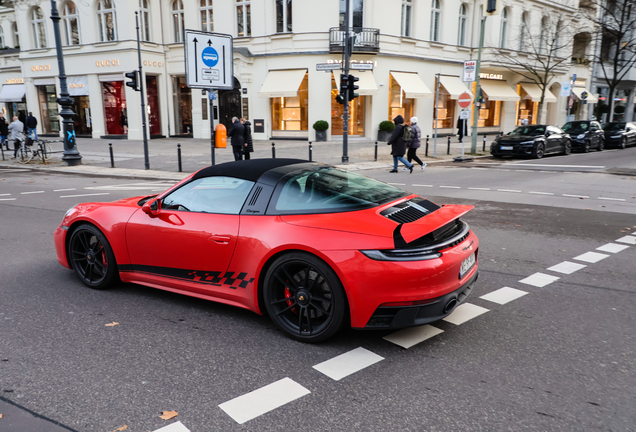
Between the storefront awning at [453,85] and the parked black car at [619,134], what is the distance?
8404mm

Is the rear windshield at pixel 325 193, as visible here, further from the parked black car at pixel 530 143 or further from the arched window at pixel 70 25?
the arched window at pixel 70 25

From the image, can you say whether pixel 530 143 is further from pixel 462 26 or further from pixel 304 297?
pixel 304 297

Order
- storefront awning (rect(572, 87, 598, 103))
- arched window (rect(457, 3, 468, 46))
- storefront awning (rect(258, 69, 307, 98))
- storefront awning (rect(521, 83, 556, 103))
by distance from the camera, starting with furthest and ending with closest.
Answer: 1. storefront awning (rect(572, 87, 598, 103))
2. storefront awning (rect(521, 83, 556, 103))
3. arched window (rect(457, 3, 468, 46))
4. storefront awning (rect(258, 69, 307, 98))

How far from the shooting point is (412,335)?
158 inches

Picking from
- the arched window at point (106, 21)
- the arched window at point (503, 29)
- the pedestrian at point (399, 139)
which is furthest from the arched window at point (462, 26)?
the arched window at point (106, 21)

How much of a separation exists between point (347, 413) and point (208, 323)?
174 centimetres

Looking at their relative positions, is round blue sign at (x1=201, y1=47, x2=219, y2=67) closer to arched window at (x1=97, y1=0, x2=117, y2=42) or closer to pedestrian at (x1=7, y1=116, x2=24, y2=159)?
pedestrian at (x1=7, y1=116, x2=24, y2=159)

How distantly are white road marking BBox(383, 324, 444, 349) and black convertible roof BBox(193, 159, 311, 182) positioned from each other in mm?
1749

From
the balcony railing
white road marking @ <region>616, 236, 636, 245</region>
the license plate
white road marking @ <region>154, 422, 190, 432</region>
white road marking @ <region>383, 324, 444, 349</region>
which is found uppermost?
the balcony railing

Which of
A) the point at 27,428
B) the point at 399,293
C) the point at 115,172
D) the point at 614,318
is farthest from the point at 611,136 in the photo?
the point at 27,428

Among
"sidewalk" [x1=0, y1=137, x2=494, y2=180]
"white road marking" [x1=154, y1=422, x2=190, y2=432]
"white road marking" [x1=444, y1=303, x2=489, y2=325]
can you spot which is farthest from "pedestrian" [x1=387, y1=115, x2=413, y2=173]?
"white road marking" [x1=154, y1=422, x2=190, y2=432]

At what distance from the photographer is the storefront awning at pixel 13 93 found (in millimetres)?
39781

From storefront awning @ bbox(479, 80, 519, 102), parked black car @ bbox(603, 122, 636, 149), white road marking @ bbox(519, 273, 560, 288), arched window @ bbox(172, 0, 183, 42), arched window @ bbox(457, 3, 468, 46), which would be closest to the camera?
white road marking @ bbox(519, 273, 560, 288)

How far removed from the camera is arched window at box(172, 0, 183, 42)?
32.4 m
